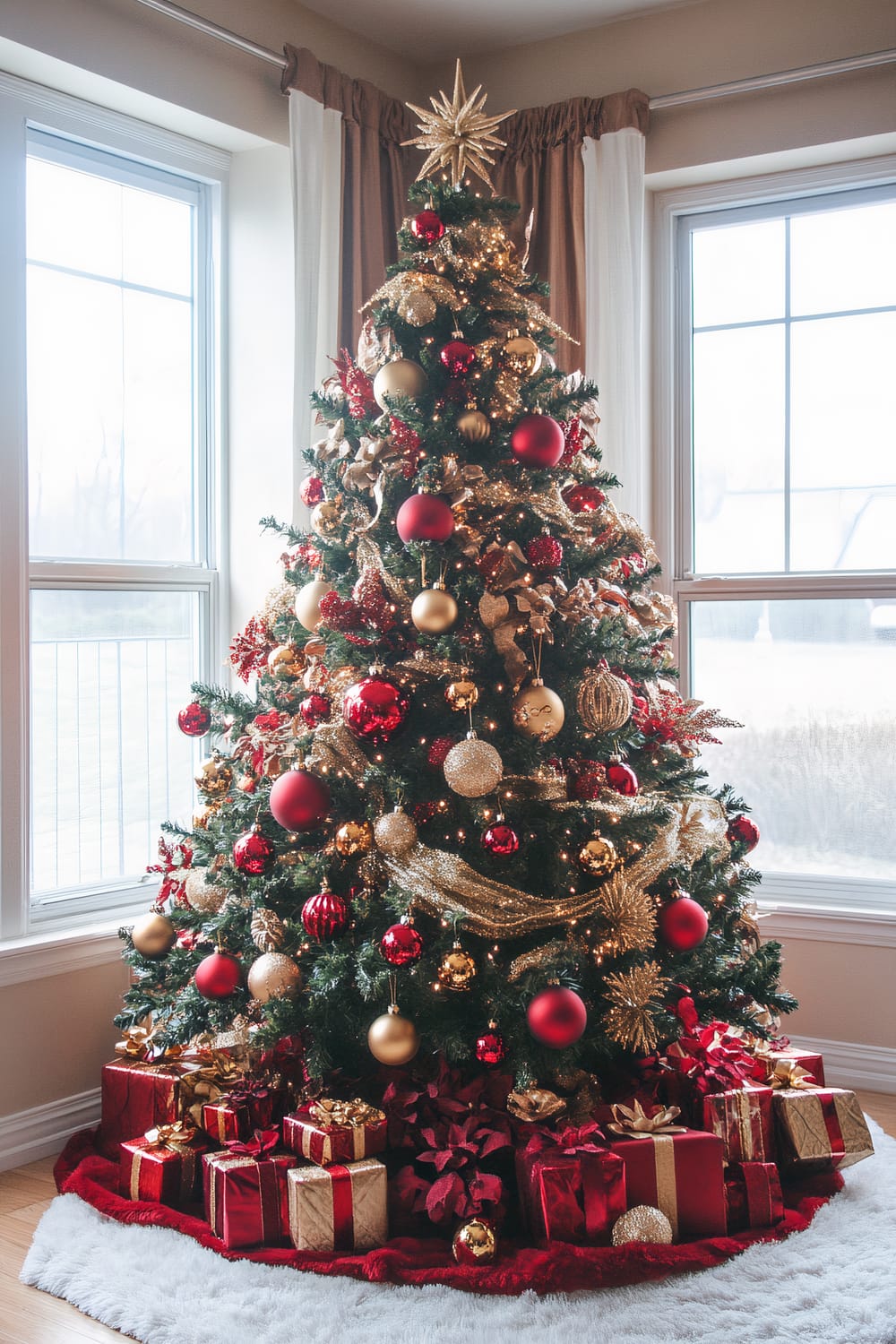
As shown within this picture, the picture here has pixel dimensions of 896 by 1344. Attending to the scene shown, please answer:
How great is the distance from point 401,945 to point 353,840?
0.23 meters

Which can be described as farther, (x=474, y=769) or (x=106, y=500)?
(x=106, y=500)

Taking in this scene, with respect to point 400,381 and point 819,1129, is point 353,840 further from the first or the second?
point 819,1129

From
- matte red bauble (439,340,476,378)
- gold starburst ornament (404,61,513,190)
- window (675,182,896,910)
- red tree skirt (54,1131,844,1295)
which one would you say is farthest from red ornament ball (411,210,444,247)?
red tree skirt (54,1131,844,1295)

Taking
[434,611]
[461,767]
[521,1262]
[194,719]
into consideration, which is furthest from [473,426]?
[521,1262]

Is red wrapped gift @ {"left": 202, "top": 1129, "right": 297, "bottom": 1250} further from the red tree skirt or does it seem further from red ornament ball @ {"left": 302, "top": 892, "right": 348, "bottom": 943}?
red ornament ball @ {"left": 302, "top": 892, "right": 348, "bottom": 943}

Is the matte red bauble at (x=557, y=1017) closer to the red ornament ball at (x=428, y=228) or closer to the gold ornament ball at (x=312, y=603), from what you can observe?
the gold ornament ball at (x=312, y=603)

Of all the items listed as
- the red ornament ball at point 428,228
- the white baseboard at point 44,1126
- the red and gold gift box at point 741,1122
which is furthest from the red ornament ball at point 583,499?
the white baseboard at point 44,1126

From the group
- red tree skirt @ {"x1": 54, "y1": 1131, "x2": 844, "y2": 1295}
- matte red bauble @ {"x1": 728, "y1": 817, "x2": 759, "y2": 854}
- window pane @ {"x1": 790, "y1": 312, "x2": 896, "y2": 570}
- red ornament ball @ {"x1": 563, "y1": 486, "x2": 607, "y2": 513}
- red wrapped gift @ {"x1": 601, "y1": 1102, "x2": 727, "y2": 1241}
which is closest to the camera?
red tree skirt @ {"x1": 54, "y1": 1131, "x2": 844, "y2": 1295}

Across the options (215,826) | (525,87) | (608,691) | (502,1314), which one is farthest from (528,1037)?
(525,87)

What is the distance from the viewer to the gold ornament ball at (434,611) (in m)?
2.16

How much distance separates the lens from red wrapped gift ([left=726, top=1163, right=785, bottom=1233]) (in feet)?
6.98

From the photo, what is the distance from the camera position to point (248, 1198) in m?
2.07

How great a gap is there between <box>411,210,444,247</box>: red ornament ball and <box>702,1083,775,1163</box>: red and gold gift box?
1815mm

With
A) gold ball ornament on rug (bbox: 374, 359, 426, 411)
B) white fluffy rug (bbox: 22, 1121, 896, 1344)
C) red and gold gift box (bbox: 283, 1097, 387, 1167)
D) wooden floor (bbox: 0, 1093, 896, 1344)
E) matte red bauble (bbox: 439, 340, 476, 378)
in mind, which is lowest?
wooden floor (bbox: 0, 1093, 896, 1344)
